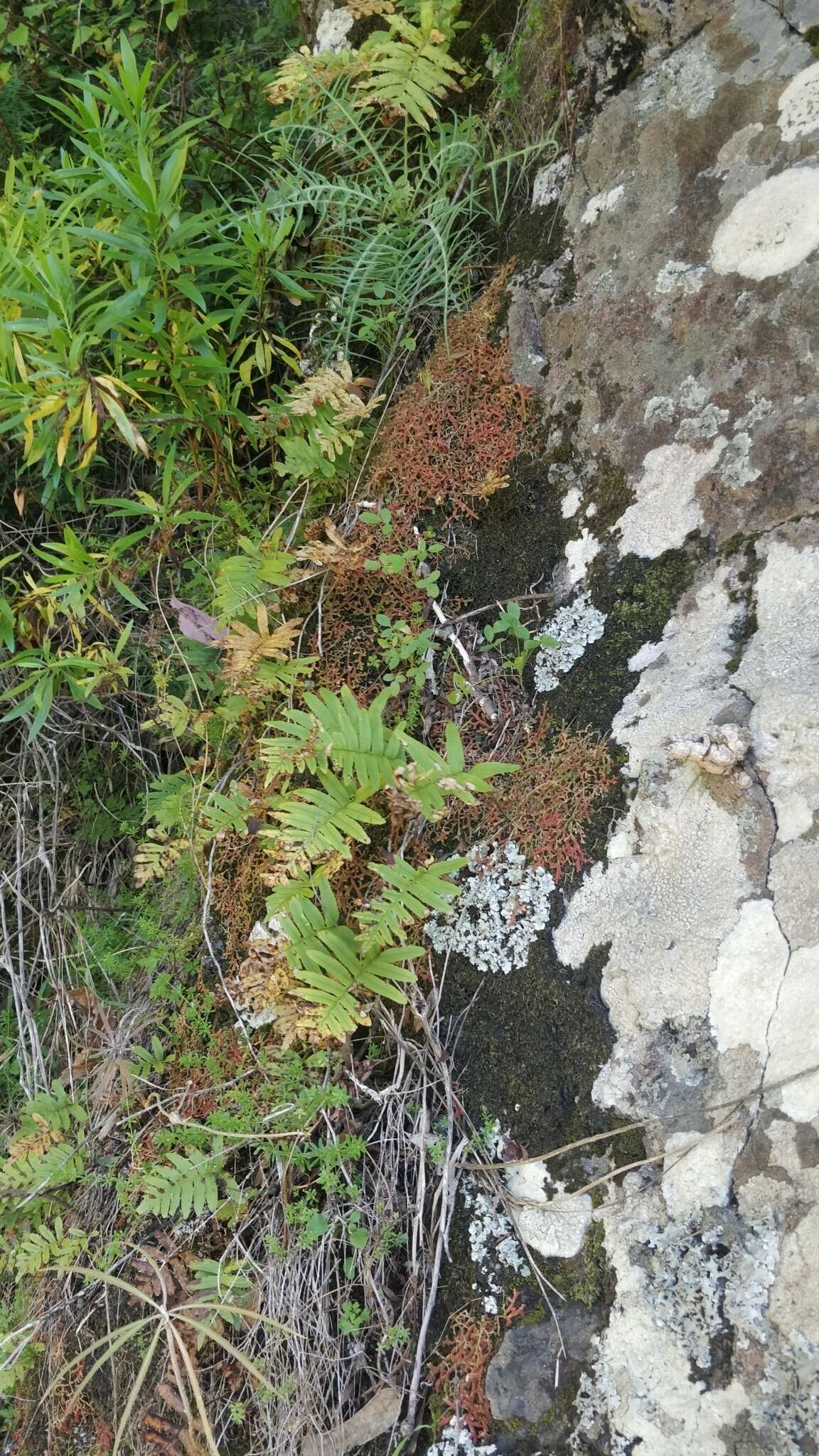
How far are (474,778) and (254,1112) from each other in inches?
43.6

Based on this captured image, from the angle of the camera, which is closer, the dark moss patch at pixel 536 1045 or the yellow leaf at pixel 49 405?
the dark moss patch at pixel 536 1045

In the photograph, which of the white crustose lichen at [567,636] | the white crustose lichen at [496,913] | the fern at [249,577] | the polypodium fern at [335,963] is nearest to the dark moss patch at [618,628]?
the white crustose lichen at [567,636]

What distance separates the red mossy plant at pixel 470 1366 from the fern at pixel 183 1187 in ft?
2.32

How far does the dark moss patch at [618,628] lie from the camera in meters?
2.24

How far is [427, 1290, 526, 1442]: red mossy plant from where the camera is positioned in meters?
1.92

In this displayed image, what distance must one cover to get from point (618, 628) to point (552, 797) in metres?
0.47

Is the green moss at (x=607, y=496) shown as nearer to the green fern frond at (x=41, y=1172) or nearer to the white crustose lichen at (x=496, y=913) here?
the white crustose lichen at (x=496, y=913)

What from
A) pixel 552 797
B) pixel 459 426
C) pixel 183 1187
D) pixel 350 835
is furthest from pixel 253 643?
pixel 183 1187

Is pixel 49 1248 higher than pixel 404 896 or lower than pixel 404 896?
lower

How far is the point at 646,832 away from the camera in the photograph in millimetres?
2043

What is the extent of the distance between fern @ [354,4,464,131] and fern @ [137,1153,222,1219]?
319 centimetres

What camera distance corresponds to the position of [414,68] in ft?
9.72

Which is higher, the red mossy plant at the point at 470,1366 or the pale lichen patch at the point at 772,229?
the pale lichen patch at the point at 772,229

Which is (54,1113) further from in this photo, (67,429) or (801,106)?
(801,106)
